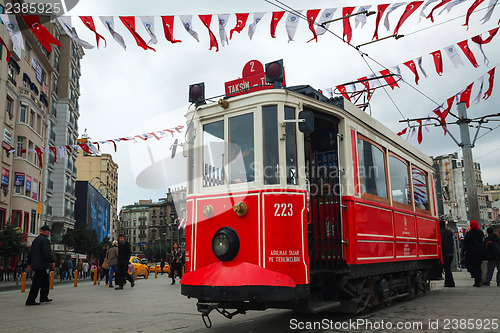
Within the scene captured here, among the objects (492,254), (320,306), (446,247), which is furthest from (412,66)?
(320,306)

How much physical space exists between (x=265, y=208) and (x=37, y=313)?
5716 millimetres

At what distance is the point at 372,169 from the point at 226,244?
3.51 metres

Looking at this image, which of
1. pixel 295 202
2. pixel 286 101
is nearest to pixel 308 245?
pixel 295 202

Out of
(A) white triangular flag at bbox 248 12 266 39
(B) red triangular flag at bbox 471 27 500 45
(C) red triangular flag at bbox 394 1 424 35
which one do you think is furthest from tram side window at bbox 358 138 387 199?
(B) red triangular flag at bbox 471 27 500 45

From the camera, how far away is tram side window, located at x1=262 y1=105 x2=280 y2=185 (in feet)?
20.2

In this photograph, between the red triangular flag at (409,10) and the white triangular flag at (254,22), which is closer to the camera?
the red triangular flag at (409,10)

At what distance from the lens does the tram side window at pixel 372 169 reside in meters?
7.74

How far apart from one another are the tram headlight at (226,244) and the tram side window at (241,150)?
784mm

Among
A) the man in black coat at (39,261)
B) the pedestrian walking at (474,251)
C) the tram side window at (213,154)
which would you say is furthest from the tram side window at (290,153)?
the pedestrian walking at (474,251)

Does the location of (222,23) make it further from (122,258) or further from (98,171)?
(98,171)

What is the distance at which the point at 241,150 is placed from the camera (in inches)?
253

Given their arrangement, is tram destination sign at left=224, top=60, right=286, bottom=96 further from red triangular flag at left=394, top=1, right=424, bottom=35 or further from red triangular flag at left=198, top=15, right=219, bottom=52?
red triangular flag at left=394, top=1, right=424, bottom=35

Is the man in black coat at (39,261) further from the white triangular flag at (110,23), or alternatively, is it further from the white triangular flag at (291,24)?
the white triangular flag at (291,24)

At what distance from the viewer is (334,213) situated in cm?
712
